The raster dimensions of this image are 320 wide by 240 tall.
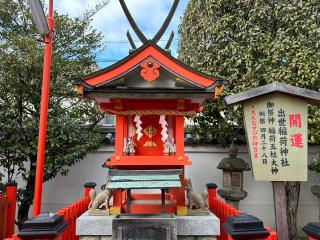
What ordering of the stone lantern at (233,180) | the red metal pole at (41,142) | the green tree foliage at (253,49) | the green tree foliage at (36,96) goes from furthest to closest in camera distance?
the stone lantern at (233,180), the green tree foliage at (36,96), the green tree foliage at (253,49), the red metal pole at (41,142)

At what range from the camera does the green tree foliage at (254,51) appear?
7.06 m

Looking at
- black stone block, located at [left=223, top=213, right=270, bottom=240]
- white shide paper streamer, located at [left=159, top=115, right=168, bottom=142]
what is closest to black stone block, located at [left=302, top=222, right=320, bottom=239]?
black stone block, located at [left=223, top=213, right=270, bottom=240]

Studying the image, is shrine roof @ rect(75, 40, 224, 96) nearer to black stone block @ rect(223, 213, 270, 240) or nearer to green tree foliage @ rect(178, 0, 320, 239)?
black stone block @ rect(223, 213, 270, 240)

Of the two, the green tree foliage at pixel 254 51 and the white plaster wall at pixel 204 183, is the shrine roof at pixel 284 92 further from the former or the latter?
the white plaster wall at pixel 204 183

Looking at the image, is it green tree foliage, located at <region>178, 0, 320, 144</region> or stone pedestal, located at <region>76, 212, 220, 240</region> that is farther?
green tree foliage, located at <region>178, 0, 320, 144</region>

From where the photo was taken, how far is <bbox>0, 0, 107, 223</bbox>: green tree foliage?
7.38 m

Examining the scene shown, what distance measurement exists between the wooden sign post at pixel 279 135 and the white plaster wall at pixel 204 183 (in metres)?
4.82

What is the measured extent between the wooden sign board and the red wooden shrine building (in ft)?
2.85

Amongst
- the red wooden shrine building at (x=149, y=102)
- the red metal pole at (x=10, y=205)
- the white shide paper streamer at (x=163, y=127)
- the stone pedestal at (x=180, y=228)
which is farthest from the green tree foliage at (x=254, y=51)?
the red metal pole at (x=10, y=205)

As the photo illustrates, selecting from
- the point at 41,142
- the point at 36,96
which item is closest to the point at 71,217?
the point at 41,142

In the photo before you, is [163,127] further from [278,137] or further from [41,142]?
[41,142]

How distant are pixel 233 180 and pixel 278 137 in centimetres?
384

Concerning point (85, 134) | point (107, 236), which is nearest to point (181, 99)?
point (107, 236)

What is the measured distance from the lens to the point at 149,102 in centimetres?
566
